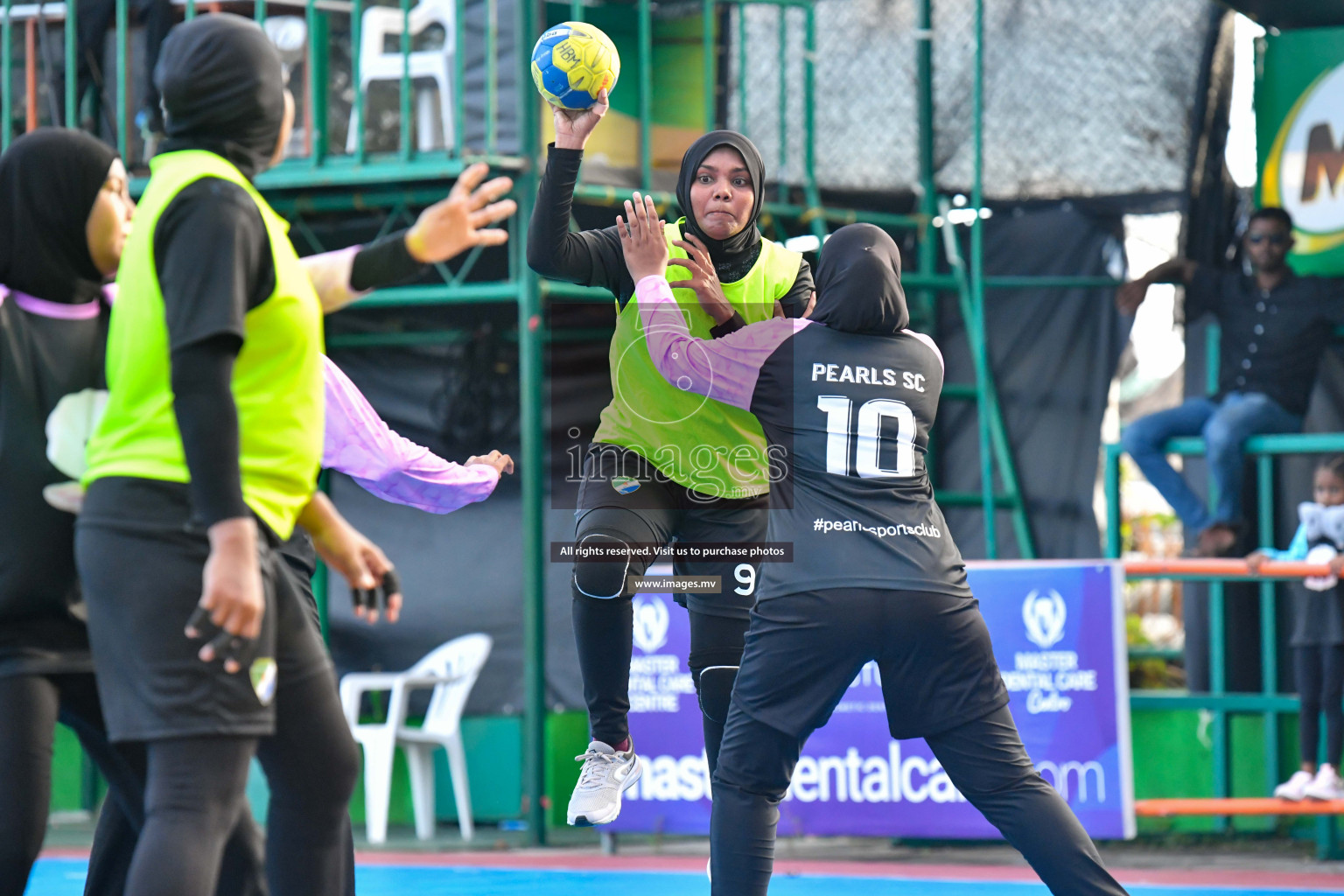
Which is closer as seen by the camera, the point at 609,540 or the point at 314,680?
the point at 314,680

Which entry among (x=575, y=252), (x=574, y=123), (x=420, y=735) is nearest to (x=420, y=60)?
(x=420, y=735)

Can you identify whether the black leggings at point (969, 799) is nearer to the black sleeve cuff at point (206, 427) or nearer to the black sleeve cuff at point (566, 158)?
the black sleeve cuff at point (566, 158)

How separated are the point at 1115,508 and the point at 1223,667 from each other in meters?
1.10

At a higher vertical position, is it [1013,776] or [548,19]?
[548,19]

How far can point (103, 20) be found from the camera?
9.01 metres

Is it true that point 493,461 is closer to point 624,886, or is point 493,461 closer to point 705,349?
point 705,349

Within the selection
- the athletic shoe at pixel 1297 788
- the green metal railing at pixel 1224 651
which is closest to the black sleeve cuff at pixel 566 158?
the green metal railing at pixel 1224 651

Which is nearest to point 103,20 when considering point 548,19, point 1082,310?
point 548,19

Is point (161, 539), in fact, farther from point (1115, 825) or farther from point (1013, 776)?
point (1115, 825)

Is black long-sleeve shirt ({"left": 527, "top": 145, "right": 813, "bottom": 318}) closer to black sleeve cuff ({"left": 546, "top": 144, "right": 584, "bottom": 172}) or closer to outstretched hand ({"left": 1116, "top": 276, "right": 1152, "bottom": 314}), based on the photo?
black sleeve cuff ({"left": 546, "top": 144, "right": 584, "bottom": 172})

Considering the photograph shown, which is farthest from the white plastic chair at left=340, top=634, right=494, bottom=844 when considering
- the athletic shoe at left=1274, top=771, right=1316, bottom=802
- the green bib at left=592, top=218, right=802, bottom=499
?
the green bib at left=592, top=218, right=802, bottom=499

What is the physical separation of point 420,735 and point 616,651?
16.6 ft

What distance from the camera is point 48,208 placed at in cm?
299

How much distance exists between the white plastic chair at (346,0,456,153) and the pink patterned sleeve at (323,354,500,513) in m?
5.10
